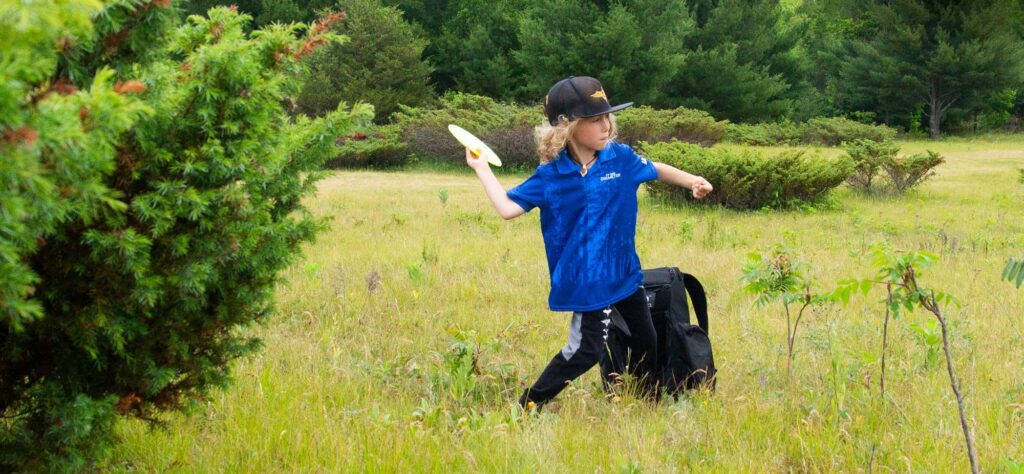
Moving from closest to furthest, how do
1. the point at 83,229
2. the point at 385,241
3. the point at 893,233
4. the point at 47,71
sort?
the point at 47,71
the point at 83,229
the point at 385,241
the point at 893,233

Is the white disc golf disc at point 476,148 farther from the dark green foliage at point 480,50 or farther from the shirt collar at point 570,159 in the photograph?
the dark green foliage at point 480,50

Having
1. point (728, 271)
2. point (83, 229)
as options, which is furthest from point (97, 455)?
point (728, 271)

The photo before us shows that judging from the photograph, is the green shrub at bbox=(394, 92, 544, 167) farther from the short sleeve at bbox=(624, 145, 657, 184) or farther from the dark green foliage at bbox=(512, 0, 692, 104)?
the short sleeve at bbox=(624, 145, 657, 184)

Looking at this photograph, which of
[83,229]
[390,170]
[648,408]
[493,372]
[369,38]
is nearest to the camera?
[83,229]

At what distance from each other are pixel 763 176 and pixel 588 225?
26.7 ft

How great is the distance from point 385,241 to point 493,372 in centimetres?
461

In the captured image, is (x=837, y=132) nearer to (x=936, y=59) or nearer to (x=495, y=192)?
(x=936, y=59)

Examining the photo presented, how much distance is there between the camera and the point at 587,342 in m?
3.87

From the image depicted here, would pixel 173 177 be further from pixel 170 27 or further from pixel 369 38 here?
pixel 369 38

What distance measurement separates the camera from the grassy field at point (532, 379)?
327 cm

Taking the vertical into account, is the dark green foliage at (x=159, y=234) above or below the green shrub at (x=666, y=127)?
above

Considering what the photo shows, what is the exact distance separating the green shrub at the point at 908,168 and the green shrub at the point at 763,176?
1784mm

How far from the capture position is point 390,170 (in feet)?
71.3

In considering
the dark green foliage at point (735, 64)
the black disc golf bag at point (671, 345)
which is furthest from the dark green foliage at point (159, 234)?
Result: the dark green foliage at point (735, 64)
